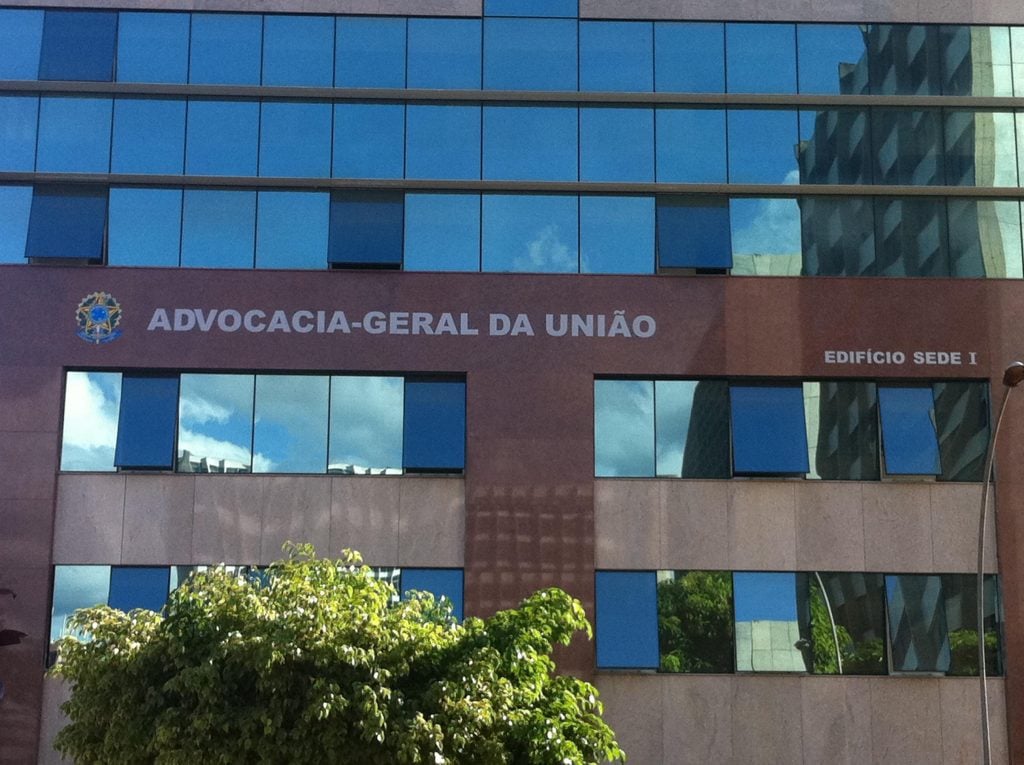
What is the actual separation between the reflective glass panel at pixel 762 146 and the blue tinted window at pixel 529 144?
3.34m

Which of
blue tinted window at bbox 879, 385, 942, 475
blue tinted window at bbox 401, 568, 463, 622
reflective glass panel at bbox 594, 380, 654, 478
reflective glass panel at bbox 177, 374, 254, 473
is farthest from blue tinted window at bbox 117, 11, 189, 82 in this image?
blue tinted window at bbox 879, 385, 942, 475

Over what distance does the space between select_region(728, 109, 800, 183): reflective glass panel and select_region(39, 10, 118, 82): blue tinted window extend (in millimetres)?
13178

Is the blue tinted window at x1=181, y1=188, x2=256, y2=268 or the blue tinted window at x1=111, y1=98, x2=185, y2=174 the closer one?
the blue tinted window at x1=181, y1=188, x2=256, y2=268

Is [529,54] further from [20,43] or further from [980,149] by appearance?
[20,43]

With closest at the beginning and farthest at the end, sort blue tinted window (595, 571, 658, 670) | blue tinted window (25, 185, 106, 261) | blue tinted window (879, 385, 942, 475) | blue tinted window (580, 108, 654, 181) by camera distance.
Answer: blue tinted window (595, 571, 658, 670) → blue tinted window (879, 385, 942, 475) → blue tinted window (25, 185, 106, 261) → blue tinted window (580, 108, 654, 181)

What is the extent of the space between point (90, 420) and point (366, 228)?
676 cm

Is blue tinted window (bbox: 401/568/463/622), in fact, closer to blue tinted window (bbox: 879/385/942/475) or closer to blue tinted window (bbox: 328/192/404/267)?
blue tinted window (bbox: 328/192/404/267)

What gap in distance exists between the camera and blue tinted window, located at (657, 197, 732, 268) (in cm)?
3069

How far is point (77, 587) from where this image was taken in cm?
2903

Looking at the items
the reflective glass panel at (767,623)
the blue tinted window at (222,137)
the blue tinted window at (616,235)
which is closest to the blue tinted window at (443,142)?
the blue tinted window at (616,235)

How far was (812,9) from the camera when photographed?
31.9 m

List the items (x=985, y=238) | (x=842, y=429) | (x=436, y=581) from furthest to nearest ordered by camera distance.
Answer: (x=985, y=238)
(x=842, y=429)
(x=436, y=581)

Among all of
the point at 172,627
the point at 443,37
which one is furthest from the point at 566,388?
the point at 172,627

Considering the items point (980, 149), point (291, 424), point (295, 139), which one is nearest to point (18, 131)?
point (295, 139)
